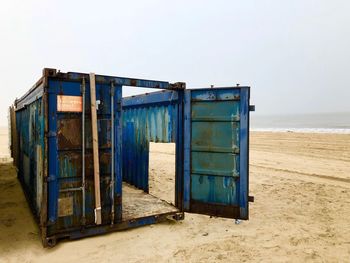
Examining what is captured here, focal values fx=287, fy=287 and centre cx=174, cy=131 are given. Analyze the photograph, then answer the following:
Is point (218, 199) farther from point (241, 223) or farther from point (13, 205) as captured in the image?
point (13, 205)

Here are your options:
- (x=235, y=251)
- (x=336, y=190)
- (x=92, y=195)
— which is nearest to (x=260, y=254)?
(x=235, y=251)

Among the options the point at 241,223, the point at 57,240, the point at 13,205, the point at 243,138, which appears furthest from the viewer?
the point at 13,205

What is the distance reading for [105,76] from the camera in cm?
471

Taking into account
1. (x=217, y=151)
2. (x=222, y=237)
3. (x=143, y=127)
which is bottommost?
(x=222, y=237)

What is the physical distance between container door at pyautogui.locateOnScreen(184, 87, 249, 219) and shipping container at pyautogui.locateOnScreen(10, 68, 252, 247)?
18 millimetres

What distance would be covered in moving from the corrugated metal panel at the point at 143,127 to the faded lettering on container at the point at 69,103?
1922 mm

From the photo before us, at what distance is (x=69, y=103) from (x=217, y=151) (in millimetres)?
2720

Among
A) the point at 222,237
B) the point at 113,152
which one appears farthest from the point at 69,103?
the point at 222,237

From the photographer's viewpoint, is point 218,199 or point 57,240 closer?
point 57,240

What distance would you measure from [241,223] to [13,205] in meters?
5.01

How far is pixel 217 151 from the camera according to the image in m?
5.36

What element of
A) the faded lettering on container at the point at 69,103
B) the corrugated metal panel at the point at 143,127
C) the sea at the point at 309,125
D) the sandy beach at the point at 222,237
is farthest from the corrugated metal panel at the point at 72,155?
the sea at the point at 309,125

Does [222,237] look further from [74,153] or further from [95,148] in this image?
[74,153]

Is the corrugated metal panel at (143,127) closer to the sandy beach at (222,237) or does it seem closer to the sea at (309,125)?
the sandy beach at (222,237)
